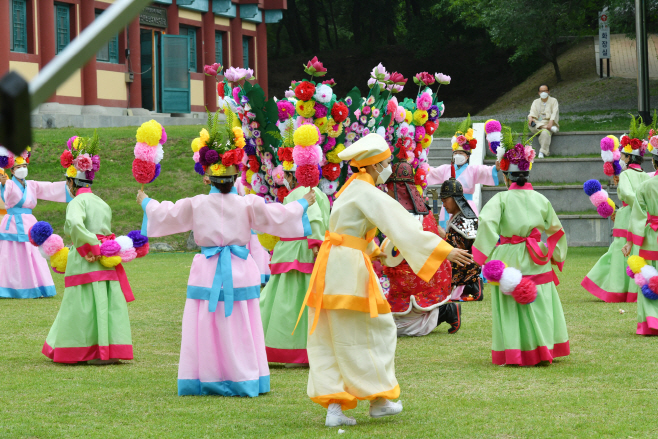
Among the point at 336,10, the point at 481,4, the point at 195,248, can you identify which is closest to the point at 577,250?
the point at 195,248

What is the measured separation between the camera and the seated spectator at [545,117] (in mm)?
18906

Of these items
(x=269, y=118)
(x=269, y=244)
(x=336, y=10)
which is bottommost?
(x=269, y=244)

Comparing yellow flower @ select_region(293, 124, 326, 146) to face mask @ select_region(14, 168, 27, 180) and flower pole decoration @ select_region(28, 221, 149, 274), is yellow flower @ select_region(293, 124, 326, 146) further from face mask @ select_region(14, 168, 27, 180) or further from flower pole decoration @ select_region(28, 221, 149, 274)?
face mask @ select_region(14, 168, 27, 180)

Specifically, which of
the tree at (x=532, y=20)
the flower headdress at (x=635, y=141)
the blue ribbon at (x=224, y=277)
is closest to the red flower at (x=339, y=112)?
the blue ribbon at (x=224, y=277)

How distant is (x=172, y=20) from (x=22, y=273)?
14744 millimetres

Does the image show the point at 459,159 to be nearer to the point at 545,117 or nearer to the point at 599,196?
the point at 599,196

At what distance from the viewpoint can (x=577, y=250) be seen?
16.2 metres

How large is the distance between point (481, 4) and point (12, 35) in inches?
582

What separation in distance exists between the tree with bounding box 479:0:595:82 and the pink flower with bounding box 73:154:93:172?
64.8 ft

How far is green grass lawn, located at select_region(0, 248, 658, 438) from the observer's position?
4.65 meters

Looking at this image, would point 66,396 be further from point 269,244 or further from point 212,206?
point 269,244

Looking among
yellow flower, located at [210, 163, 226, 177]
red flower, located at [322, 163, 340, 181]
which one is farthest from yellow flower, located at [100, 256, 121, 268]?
red flower, located at [322, 163, 340, 181]

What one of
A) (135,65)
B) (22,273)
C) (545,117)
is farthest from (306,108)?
(135,65)

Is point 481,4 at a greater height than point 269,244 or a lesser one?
greater
